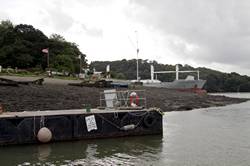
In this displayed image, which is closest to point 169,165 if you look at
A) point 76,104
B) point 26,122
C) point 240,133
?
point 26,122

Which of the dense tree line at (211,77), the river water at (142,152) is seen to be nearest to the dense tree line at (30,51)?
the river water at (142,152)

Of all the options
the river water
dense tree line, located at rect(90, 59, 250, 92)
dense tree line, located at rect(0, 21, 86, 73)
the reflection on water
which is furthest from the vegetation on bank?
dense tree line, located at rect(90, 59, 250, 92)

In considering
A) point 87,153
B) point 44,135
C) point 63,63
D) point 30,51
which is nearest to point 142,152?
point 87,153

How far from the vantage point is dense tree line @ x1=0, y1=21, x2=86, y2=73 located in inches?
3137

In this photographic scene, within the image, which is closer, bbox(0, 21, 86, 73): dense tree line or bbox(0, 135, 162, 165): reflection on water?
bbox(0, 135, 162, 165): reflection on water

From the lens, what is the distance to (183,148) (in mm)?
18328

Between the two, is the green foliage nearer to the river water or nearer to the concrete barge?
the concrete barge

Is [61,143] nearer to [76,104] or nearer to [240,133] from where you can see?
[240,133]

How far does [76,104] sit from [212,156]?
19132 millimetres

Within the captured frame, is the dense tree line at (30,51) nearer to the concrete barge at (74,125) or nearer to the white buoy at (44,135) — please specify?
the concrete barge at (74,125)

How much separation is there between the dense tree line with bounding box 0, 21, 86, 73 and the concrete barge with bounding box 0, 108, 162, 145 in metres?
62.1

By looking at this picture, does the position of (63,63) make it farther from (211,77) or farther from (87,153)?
(211,77)

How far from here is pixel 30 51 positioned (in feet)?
283

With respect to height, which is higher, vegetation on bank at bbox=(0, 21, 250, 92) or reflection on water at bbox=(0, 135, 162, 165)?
vegetation on bank at bbox=(0, 21, 250, 92)
